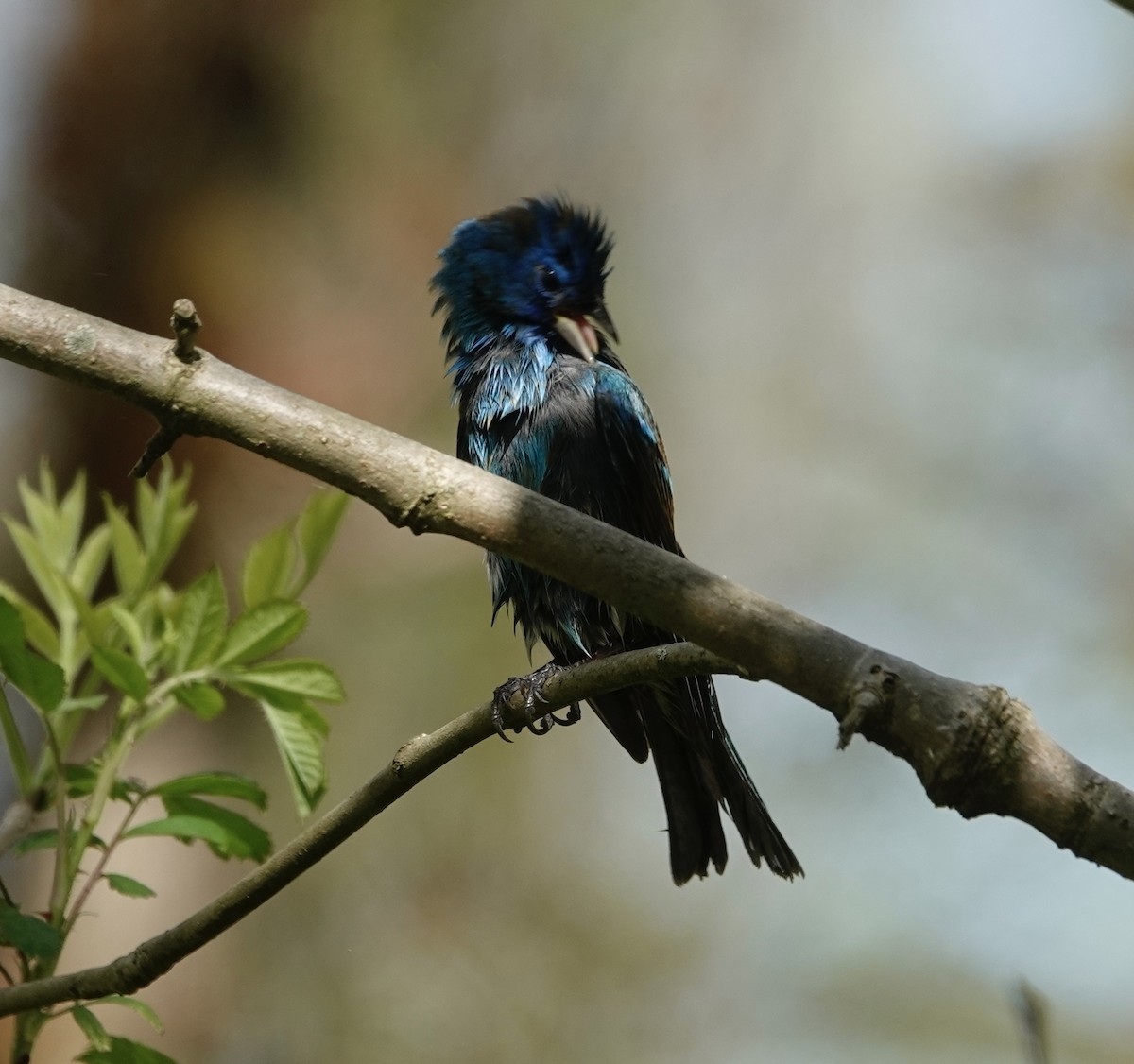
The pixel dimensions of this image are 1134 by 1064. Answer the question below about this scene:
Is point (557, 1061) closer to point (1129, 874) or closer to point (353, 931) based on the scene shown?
point (353, 931)

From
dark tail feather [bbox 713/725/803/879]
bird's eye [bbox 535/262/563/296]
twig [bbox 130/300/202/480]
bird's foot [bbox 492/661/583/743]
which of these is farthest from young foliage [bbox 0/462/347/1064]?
bird's eye [bbox 535/262/563/296]

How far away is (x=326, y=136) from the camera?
249 inches

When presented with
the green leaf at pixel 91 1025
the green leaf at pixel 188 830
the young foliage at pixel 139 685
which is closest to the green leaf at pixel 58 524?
the young foliage at pixel 139 685

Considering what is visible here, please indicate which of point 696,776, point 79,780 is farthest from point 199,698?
point 696,776

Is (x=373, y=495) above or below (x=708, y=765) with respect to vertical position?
below

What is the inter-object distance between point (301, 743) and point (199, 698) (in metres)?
0.17

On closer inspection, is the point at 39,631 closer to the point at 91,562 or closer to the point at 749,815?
the point at 91,562

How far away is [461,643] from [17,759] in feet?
14.3

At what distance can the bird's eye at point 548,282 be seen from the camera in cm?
364

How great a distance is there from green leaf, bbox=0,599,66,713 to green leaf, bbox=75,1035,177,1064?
453 mm

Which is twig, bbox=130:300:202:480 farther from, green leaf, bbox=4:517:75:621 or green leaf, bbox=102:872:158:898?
green leaf, bbox=102:872:158:898

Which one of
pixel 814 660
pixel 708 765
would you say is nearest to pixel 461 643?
pixel 708 765

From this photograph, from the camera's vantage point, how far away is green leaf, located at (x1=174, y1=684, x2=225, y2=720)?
6.33 ft

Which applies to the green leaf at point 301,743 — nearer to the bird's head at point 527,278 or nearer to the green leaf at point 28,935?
the green leaf at point 28,935
